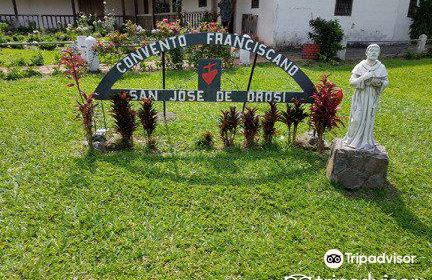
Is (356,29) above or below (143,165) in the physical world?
above

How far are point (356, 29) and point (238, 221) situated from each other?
14700 millimetres

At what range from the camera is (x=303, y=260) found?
3824 millimetres

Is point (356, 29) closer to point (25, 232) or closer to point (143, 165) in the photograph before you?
point (143, 165)

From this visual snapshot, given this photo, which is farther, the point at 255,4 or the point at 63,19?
the point at 63,19

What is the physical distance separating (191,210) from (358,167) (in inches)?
96.0

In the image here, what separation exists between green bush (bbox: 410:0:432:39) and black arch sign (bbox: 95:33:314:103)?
13.2 meters

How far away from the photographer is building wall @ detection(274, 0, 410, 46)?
1492cm

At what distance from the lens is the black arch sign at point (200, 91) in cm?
608

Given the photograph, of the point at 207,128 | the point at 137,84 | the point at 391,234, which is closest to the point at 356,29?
the point at 137,84

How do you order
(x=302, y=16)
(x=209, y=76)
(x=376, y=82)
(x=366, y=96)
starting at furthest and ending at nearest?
1. (x=302, y=16)
2. (x=209, y=76)
3. (x=366, y=96)
4. (x=376, y=82)

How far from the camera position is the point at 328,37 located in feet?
44.8

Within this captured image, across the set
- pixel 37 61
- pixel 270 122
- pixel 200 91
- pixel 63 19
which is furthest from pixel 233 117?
pixel 63 19

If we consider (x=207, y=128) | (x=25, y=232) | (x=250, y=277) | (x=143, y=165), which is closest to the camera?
(x=250, y=277)

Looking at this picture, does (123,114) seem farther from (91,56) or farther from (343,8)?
(343,8)
